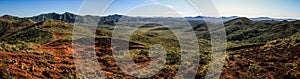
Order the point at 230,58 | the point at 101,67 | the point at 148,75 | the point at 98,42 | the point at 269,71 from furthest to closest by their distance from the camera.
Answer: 1. the point at 98,42
2. the point at 230,58
3. the point at 101,67
4. the point at 148,75
5. the point at 269,71

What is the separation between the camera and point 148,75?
21109 mm

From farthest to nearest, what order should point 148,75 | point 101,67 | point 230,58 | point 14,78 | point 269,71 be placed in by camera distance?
point 230,58, point 101,67, point 148,75, point 269,71, point 14,78

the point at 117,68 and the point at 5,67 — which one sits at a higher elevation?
the point at 5,67

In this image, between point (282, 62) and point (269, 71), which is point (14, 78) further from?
point (282, 62)

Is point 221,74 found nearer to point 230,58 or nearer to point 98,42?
point 230,58

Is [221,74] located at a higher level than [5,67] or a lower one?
lower

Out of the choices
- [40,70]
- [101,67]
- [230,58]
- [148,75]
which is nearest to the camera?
[40,70]

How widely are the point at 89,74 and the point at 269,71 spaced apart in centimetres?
1157

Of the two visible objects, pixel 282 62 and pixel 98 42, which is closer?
pixel 282 62

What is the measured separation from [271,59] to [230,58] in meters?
3.34

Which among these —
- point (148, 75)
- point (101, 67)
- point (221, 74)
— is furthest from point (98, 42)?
point (221, 74)

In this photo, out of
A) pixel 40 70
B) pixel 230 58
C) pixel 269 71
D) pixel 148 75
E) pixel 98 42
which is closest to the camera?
pixel 40 70

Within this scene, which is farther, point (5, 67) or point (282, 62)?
point (282, 62)

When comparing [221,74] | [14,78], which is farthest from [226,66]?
[14,78]
